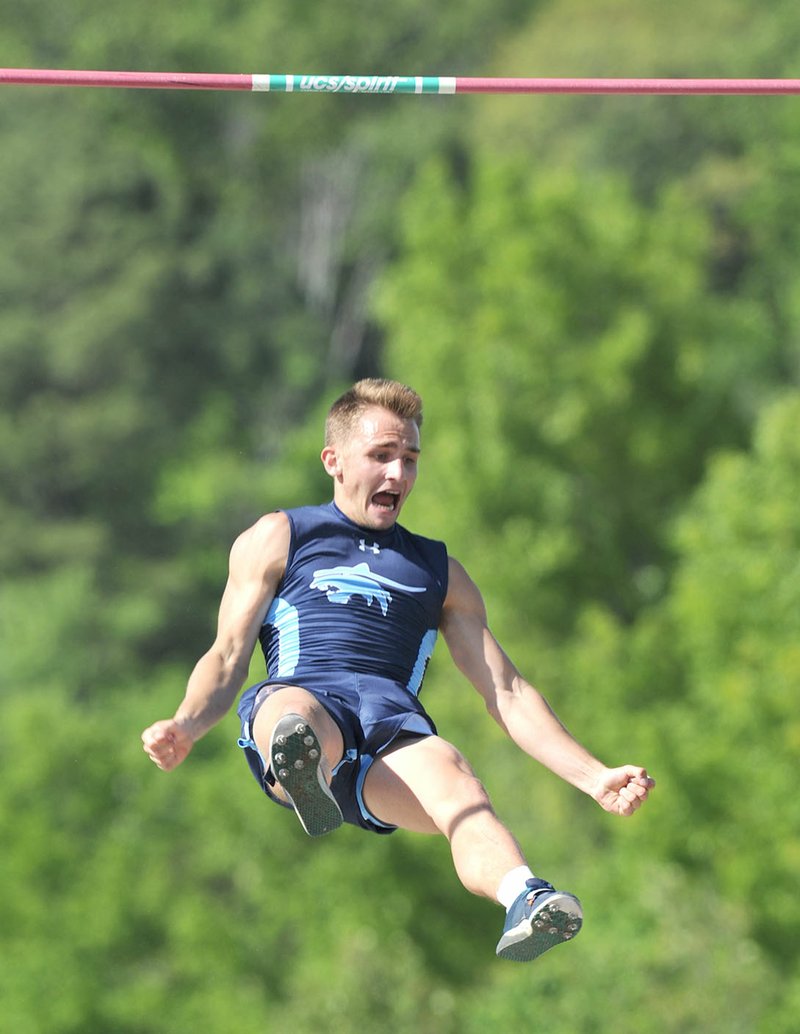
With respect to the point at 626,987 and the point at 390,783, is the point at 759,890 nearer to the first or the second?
the point at 626,987

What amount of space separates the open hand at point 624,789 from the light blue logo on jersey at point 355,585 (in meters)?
1.04

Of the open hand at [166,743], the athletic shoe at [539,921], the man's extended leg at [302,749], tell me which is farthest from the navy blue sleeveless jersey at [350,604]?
the athletic shoe at [539,921]

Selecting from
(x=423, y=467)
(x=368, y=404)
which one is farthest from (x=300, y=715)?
(x=423, y=467)

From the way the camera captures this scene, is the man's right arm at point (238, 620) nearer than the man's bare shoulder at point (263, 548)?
Yes

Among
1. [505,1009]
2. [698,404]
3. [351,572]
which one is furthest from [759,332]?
[351,572]

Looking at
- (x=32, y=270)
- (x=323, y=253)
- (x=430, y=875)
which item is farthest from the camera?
(x=323, y=253)

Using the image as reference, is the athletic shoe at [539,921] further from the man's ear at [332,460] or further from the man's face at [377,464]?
the man's ear at [332,460]

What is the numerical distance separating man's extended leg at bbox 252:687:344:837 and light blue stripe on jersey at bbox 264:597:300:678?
31 cm

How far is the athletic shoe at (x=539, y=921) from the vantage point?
621 cm

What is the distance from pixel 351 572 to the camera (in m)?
7.23

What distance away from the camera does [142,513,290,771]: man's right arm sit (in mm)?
Answer: 6898

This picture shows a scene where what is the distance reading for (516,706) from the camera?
7215 mm

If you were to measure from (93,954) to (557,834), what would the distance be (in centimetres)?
705

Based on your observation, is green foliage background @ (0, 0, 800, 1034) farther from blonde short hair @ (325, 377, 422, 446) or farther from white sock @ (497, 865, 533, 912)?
white sock @ (497, 865, 533, 912)
